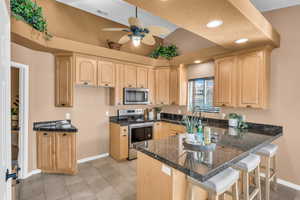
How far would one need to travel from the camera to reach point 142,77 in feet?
14.1

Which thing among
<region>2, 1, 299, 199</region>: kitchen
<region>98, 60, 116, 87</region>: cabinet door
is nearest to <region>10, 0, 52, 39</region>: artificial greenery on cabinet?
<region>2, 1, 299, 199</region>: kitchen

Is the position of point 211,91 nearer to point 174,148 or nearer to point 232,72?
point 232,72

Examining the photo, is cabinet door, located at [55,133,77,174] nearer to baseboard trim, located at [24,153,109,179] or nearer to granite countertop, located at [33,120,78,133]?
granite countertop, located at [33,120,78,133]

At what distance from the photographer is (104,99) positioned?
403 cm

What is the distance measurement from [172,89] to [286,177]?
296 centimetres

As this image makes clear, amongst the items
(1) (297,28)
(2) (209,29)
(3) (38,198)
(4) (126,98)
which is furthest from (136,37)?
(3) (38,198)

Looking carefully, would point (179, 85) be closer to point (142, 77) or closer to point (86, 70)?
point (142, 77)

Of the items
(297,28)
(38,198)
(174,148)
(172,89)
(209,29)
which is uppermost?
(297,28)

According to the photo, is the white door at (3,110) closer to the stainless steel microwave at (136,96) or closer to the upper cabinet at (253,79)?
the stainless steel microwave at (136,96)

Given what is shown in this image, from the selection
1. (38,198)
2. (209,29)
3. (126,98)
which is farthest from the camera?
(126,98)

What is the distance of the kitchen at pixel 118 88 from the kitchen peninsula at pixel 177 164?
2.81 feet

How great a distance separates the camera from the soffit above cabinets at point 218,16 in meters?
1.60

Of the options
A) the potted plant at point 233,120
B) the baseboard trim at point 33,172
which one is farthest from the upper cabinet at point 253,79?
the baseboard trim at point 33,172

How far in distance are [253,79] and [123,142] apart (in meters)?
2.98
